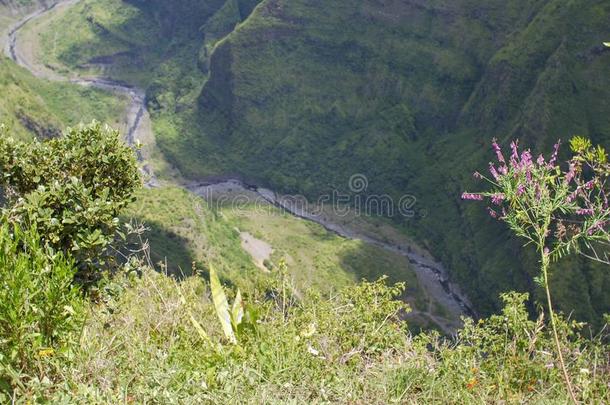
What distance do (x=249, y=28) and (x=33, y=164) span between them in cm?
14168

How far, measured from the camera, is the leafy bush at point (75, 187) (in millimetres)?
10383

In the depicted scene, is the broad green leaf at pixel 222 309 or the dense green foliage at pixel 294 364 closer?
the dense green foliage at pixel 294 364

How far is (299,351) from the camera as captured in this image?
928cm

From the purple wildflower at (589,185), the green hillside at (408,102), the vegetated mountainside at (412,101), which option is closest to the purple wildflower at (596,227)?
the purple wildflower at (589,185)

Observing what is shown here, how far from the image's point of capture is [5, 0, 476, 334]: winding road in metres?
97.0

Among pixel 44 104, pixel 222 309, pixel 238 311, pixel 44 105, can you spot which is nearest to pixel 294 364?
pixel 238 311

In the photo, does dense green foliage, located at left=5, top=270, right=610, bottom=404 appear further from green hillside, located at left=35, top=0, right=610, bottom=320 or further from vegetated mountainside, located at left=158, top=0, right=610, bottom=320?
green hillside, located at left=35, top=0, right=610, bottom=320

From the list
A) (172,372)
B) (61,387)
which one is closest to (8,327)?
(61,387)

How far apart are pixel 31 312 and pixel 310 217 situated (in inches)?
4563

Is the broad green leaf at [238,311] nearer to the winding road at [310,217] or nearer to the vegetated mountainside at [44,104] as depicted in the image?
the winding road at [310,217]

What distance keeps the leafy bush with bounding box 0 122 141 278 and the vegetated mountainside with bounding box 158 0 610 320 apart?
84288 millimetres

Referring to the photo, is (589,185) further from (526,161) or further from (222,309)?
(222,309)

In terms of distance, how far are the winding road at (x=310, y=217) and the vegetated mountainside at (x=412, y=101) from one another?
9.78ft

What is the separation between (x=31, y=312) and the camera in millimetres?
7504
